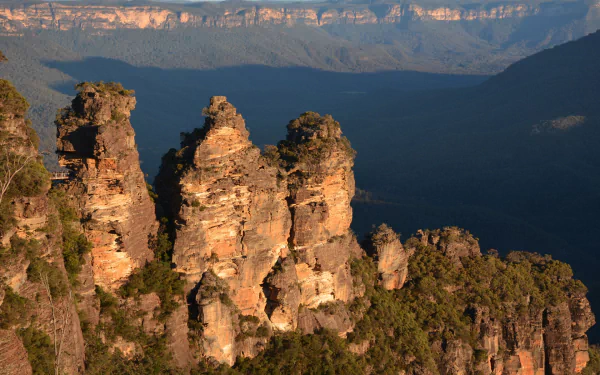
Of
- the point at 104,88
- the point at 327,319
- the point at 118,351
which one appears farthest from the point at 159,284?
the point at 327,319

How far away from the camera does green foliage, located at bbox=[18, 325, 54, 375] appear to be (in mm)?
21172

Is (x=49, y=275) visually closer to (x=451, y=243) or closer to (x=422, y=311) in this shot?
(x=422, y=311)

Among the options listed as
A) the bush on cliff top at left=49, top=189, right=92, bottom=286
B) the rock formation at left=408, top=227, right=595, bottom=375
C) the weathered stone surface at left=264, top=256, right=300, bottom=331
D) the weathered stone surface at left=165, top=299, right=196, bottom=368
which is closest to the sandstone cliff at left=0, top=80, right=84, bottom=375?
the bush on cliff top at left=49, top=189, right=92, bottom=286

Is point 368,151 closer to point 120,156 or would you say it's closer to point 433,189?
point 433,189

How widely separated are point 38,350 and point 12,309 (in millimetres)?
1744

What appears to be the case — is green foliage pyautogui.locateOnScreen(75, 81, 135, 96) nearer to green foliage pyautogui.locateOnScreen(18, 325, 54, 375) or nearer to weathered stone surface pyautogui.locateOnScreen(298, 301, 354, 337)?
green foliage pyautogui.locateOnScreen(18, 325, 54, 375)

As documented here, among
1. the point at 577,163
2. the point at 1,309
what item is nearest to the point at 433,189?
the point at 577,163

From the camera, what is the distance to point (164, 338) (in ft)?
88.7

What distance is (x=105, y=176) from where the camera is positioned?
26344 millimetres

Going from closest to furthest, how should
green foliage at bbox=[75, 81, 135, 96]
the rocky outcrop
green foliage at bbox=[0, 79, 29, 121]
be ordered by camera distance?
1. green foliage at bbox=[0, 79, 29, 121]
2. green foliage at bbox=[75, 81, 135, 96]
3. the rocky outcrop

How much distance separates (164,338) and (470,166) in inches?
4804

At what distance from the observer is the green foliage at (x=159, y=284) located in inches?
1072

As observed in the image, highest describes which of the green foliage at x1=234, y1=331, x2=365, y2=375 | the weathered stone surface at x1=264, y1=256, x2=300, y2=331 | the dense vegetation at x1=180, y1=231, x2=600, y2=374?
the weathered stone surface at x1=264, y1=256, x2=300, y2=331

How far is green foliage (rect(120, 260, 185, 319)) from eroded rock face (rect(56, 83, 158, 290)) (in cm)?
47
